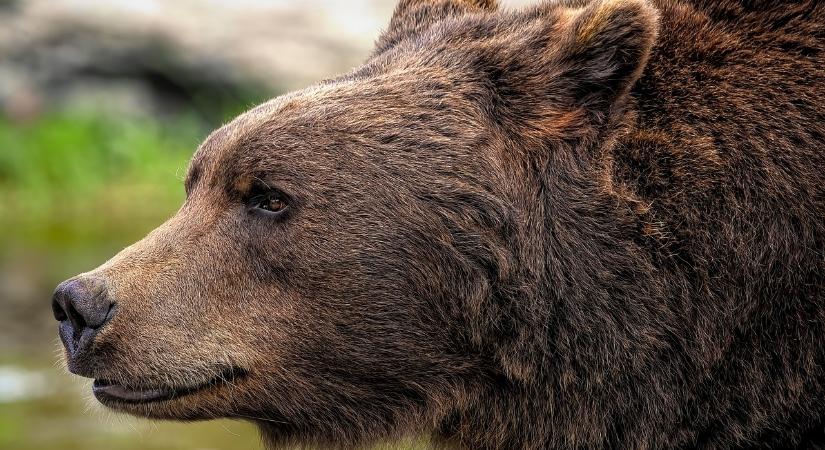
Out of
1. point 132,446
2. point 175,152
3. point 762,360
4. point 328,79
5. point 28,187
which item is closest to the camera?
point 762,360

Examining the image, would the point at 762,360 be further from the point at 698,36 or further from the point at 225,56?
the point at 225,56

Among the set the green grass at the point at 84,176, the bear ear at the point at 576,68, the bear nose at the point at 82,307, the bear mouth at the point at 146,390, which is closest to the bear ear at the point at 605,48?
the bear ear at the point at 576,68

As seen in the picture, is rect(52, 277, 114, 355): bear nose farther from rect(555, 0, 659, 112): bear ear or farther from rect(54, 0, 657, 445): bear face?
rect(555, 0, 659, 112): bear ear

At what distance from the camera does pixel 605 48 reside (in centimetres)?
462

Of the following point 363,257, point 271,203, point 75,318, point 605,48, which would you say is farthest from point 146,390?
point 605,48

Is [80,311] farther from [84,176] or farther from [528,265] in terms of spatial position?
[84,176]

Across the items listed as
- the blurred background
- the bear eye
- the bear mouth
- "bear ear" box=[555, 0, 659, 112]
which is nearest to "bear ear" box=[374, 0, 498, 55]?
"bear ear" box=[555, 0, 659, 112]

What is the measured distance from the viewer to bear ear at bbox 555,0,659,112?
4.55 metres

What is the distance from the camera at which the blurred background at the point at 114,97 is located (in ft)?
40.9

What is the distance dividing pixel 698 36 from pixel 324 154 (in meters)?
1.52

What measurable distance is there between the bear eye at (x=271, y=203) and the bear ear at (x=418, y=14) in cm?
96

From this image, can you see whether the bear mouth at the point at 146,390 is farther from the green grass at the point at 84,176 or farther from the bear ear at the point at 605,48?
the green grass at the point at 84,176

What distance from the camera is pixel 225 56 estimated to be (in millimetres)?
17234

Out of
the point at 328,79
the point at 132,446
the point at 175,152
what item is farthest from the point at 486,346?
the point at 175,152
